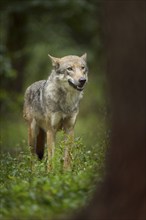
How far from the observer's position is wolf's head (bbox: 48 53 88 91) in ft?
37.5

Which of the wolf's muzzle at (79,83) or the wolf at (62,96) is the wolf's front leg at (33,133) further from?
the wolf's muzzle at (79,83)

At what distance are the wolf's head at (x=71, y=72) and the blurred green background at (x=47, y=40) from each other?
7.68m

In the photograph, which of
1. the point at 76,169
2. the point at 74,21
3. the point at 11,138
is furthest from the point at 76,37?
the point at 76,169

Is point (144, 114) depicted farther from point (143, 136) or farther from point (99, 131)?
point (99, 131)

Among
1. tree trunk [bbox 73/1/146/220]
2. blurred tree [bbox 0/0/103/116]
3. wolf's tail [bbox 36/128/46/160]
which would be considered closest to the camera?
tree trunk [bbox 73/1/146/220]

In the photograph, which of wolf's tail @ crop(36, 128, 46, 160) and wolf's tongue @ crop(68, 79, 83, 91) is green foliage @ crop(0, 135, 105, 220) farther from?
wolf's tail @ crop(36, 128, 46, 160)

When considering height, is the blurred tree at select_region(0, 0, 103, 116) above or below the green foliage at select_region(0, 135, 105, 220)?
above

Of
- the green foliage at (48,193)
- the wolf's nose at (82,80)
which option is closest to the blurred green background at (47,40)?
the wolf's nose at (82,80)

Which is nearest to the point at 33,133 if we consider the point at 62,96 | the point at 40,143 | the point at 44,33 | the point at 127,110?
the point at 40,143

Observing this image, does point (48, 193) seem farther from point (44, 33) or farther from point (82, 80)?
point (44, 33)

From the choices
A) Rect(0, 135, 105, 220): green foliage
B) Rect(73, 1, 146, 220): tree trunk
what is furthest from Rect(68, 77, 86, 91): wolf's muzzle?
Rect(73, 1, 146, 220): tree trunk

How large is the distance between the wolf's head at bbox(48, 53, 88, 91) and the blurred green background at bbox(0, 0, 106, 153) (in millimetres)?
7676

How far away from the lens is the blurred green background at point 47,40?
72.2 feet

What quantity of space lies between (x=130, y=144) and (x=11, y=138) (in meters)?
13.3
